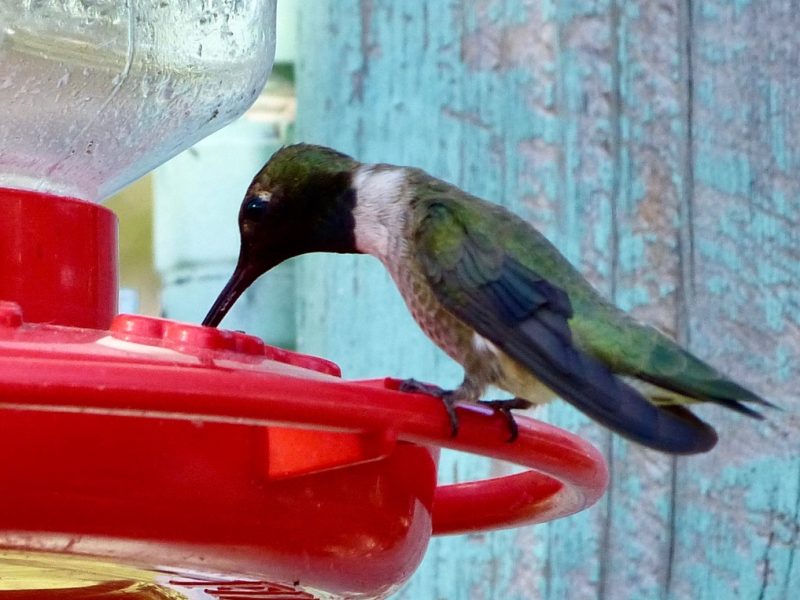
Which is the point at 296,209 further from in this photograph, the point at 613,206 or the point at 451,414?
the point at 451,414

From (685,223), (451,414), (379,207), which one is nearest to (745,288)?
(685,223)

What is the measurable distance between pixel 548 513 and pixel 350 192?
3.85 feet

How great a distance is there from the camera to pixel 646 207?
240 cm

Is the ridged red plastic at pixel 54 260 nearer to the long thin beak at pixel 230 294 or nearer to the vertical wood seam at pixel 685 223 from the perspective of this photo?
the long thin beak at pixel 230 294

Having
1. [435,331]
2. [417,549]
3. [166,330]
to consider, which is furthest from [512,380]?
[166,330]

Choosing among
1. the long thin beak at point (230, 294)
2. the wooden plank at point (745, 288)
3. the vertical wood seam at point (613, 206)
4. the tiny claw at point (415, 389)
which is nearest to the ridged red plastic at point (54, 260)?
the tiny claw at point (415, 389)

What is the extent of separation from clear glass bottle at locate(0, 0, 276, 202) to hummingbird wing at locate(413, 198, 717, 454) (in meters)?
0.40

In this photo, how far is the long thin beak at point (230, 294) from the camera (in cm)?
239

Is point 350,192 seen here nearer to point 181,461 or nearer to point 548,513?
point 548,513

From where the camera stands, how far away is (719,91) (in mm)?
2420

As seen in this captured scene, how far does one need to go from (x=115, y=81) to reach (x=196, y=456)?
4.05 ft

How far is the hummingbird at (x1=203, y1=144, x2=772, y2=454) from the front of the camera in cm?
234

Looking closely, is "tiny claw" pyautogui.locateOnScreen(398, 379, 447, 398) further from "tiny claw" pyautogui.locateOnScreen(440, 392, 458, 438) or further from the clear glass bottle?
the clear glass bottle

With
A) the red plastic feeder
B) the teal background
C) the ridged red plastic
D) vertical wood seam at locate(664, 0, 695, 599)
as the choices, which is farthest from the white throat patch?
the red plastic feeder
